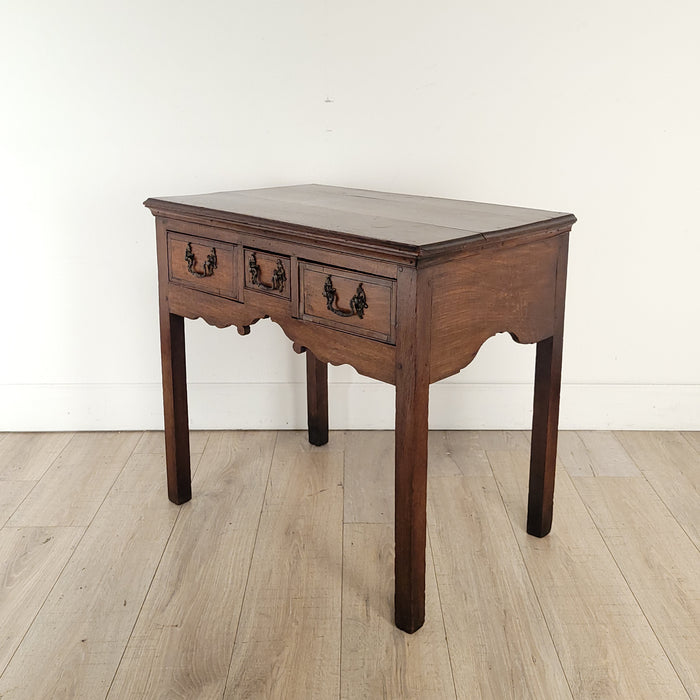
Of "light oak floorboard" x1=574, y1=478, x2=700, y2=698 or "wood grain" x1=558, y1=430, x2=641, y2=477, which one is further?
"wood grain" x1=558, y1=430, x2=641, y2=477

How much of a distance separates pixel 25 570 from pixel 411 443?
0.94m

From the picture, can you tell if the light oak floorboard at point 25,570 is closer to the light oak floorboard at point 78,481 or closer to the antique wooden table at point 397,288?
the light oak floorboard at point 78,481

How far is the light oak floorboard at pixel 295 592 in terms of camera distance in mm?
1568

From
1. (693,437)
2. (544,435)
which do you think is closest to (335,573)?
(544,435)

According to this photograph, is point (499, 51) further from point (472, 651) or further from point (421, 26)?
point (472, 651)

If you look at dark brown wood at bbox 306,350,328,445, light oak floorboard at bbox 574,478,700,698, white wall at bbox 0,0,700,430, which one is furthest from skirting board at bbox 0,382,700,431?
light oak floorboard at bbox 574,478,700,698

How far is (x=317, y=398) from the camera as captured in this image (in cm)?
255

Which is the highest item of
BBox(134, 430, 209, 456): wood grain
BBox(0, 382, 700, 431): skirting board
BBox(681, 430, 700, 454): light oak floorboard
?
BBox(0, 382, 700, 431): skirting board

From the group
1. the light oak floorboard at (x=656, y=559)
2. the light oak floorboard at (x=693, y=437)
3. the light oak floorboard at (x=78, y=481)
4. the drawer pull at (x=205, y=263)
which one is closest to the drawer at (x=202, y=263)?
the drawer pull at (x=205, y=263)

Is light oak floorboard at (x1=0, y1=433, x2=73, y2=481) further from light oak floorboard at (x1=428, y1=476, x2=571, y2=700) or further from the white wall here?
light oak floorboard at (x1=428, y1=476, x2=571, y2=700)

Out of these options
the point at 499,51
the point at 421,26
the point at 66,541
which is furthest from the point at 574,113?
the point at 66,541

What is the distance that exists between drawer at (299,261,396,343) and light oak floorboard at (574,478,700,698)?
0.79 meters

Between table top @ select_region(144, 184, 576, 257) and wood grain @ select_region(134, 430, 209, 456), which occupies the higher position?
table top @ select_region(144, 184, 576, 257)

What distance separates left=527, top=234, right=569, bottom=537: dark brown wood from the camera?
6.24 ft
